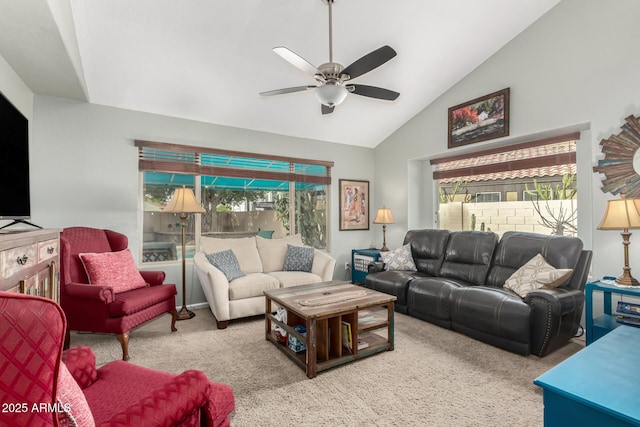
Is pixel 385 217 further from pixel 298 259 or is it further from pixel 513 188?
pixel 513 188

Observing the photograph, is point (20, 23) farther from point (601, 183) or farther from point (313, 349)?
point (601, 183)

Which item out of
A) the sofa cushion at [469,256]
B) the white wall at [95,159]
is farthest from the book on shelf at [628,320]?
the white wall at [95,159]

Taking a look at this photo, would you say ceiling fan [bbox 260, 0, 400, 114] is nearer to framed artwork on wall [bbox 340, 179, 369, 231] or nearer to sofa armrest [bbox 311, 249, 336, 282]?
sofa armrest [bbox 311, 249, 336, 282]

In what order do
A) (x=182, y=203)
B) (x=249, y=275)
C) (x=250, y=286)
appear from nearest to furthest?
(x=250, y=286) → (x=182, y=203) → (x=249, y=275)

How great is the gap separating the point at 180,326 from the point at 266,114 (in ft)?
9.65

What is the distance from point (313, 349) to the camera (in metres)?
2.33

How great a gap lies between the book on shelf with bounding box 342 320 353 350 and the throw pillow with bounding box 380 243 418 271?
175cm

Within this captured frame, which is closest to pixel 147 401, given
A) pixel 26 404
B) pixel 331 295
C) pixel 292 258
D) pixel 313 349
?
pixel 26 404

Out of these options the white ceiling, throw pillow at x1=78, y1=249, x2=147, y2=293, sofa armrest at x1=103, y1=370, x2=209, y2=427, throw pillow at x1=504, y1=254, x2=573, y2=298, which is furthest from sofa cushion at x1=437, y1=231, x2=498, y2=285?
throw pillow at x1=78, y1=249, x2=147, y2=293

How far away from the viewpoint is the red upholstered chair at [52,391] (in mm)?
554

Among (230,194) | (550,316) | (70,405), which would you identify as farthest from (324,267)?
(70,405)

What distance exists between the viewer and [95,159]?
11.9ft

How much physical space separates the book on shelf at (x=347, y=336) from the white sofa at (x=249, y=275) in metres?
1.26

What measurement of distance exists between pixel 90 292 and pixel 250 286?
1.48m
